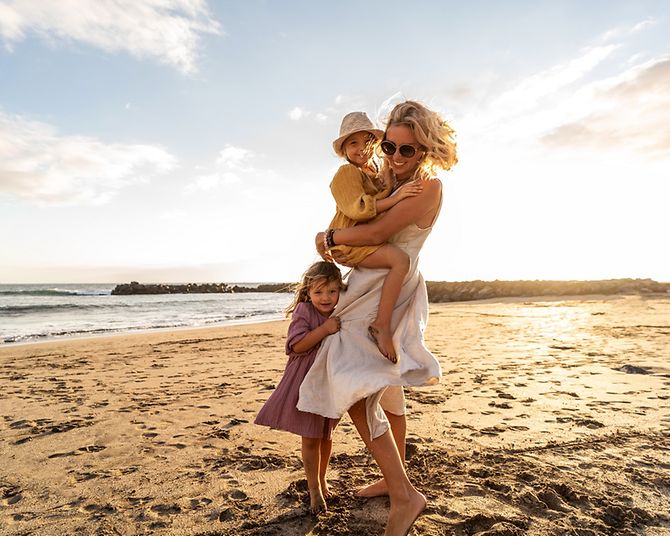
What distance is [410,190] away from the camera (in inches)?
86.5

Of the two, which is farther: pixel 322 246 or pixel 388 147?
pixel 322 246

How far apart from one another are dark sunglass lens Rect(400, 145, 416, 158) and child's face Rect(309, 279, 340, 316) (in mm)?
760

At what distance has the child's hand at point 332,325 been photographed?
7.98ft

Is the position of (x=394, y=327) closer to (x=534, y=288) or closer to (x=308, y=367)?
(x=308, y=367)

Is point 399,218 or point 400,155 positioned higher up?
point 400,155

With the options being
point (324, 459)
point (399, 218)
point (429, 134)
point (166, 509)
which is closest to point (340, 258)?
point (399, 218)

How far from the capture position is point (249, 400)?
5047mm

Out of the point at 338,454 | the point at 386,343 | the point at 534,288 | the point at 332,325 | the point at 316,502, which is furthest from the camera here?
the point at 534,288

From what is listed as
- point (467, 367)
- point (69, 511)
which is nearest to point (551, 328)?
point (467, 367)

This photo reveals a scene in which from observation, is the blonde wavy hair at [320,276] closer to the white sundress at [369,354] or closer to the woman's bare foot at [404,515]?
the white sundress at [369,354]

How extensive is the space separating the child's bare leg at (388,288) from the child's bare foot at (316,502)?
94 centimetres

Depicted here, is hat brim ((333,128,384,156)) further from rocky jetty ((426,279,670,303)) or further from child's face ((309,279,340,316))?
rocky jetty ((426,279,670,303))

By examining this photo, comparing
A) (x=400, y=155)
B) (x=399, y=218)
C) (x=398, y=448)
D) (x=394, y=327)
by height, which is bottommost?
(x=398, y=448)

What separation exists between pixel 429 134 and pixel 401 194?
0.33 meters
